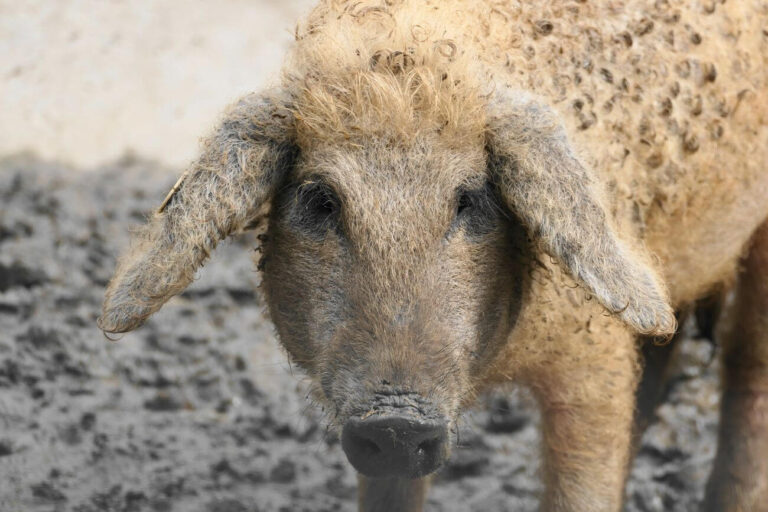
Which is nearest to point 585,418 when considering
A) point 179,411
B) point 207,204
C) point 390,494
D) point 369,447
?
point 390,494

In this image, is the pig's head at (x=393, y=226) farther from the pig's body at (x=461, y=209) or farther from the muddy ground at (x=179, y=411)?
the muddy ground at (x=179, y=411)

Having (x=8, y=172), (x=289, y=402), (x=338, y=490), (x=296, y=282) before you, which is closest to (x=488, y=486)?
(x=338, y=490)

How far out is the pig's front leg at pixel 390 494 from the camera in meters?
5.21

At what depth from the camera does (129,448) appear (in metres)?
6.43

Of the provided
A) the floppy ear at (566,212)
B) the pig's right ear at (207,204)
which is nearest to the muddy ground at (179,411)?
the pig's right ear at (207,204)

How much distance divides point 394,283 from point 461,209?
0.39 meters

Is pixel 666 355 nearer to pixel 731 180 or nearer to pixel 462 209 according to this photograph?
pixel 731 180

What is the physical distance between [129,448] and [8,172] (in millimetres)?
2661

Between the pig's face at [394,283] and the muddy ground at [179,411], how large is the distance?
174 centimetres

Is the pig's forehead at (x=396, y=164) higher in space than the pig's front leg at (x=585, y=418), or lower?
higher

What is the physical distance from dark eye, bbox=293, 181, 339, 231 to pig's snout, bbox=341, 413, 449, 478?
2.31ft

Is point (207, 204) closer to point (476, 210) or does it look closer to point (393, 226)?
point (393, 226)

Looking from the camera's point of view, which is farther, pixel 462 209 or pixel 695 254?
pixel 695 254

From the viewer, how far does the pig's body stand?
3.72m
